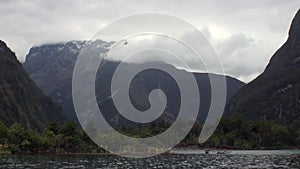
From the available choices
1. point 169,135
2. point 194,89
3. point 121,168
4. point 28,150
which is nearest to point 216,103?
point 194,89

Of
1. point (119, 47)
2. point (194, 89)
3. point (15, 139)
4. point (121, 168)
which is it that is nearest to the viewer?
point (194, 89)

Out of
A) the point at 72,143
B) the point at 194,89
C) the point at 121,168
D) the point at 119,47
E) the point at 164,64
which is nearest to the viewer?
the point at 194,89

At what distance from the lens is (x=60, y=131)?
14238 cm

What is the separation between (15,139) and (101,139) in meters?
25.5

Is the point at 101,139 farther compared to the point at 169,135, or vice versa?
the point at 169,135

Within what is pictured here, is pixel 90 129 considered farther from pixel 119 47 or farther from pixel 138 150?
pixel 119 47

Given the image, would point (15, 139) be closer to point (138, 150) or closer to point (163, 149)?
point (138, 150)

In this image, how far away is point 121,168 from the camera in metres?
70.3

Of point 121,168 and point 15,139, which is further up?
point 15,139

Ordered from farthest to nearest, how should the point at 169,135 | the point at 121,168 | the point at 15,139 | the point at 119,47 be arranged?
the point at 169,135 → the point at 15,139 → the point at 121,168 → the point at 119,47

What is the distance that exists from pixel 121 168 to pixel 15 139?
6637cm

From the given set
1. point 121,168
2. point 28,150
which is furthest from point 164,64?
point 28,150

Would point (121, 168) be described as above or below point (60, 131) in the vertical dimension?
below

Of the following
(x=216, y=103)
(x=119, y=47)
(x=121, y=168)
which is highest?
(x=119, y=47)
